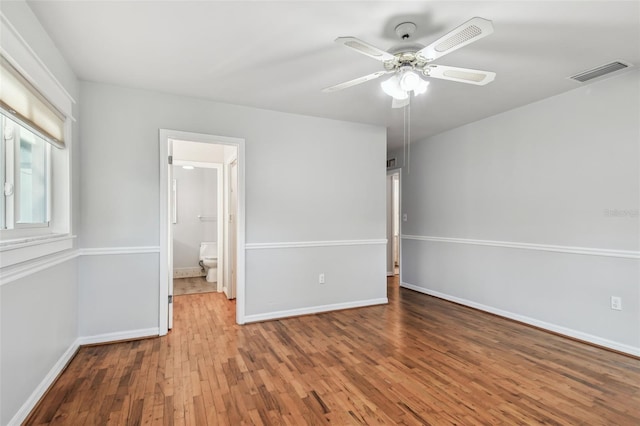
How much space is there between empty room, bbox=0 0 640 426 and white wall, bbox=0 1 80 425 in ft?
0.06

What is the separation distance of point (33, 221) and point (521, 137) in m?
4.56

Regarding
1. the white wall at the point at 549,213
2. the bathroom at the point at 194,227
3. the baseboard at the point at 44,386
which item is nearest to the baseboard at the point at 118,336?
the baseboard at the point at 44,386

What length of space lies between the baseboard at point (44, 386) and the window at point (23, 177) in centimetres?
102

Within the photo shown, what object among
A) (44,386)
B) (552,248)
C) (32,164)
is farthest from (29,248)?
(552,248)

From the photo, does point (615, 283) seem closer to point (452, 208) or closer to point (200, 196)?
point (452, 208)

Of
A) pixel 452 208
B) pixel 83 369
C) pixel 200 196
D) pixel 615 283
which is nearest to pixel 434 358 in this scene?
pixel 615 283

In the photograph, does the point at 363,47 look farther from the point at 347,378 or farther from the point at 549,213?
the point at 549,213

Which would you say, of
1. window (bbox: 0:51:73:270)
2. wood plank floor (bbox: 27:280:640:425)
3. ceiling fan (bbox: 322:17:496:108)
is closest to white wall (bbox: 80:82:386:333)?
window (bbox: 0:51:73:270)

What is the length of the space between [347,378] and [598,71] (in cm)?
326

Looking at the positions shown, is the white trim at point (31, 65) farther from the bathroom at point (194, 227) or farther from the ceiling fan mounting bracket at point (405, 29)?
the bathroom at point (194, 227)

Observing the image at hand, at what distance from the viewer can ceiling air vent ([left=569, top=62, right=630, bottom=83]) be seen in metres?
2.57

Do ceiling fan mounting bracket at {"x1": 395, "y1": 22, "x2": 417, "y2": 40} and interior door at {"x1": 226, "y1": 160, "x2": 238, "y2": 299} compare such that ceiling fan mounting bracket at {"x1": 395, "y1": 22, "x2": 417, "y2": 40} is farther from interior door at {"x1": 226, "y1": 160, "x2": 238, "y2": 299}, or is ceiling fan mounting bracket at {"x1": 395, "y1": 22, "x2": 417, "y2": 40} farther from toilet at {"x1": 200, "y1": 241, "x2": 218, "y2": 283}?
toilet at {"x1": 200, "y1": 241, "x2": 218, "y2": 283}

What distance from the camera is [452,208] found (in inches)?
173

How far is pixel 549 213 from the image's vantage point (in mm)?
3293
